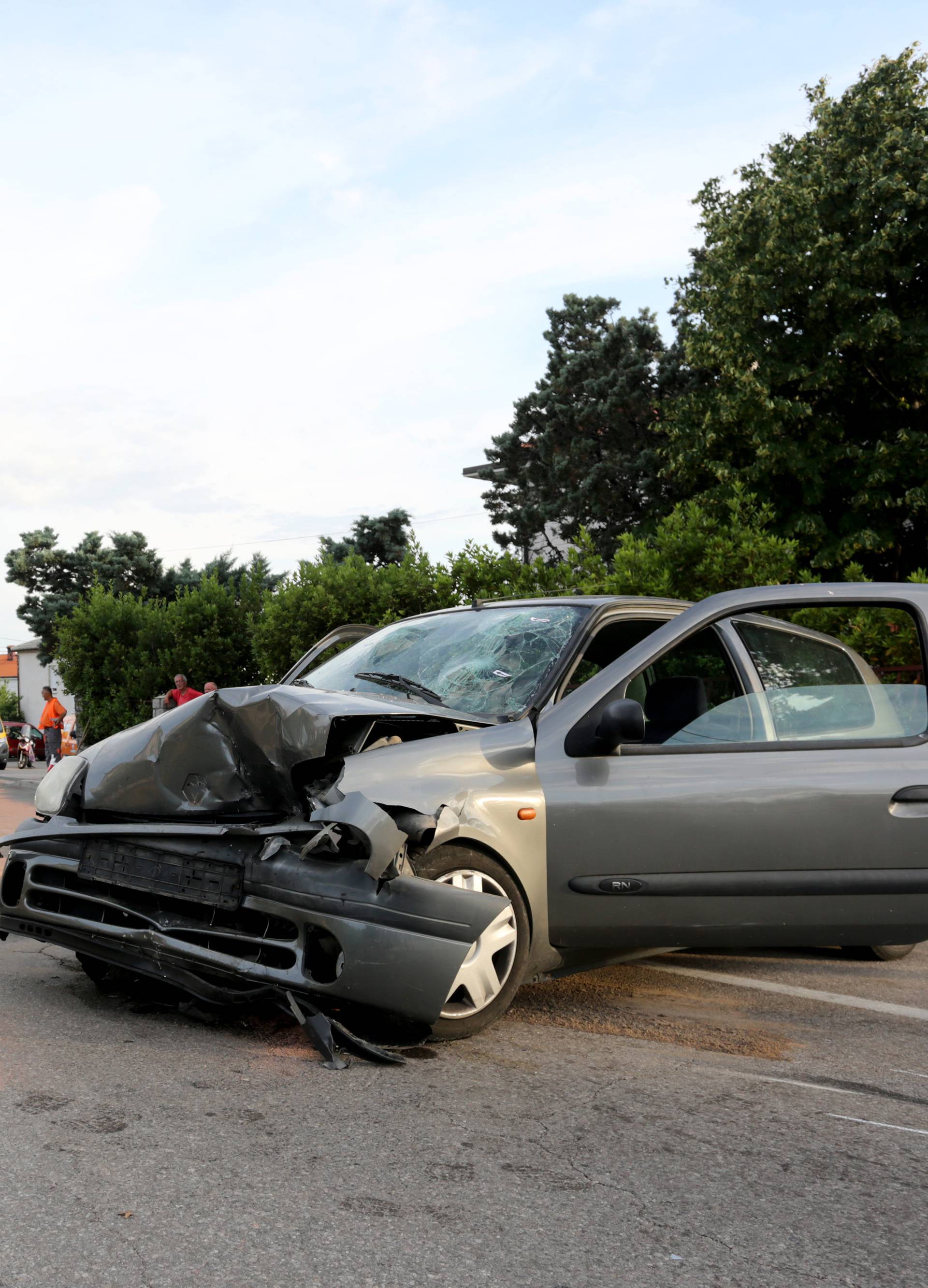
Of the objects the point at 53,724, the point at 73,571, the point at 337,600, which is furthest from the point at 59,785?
the point at 73,571

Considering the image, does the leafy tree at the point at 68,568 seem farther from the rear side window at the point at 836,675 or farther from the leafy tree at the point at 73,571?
the rear side window at the point at 836,675

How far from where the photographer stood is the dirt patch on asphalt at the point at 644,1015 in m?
4.41

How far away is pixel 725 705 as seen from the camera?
473cm

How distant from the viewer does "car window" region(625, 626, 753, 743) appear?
469cm

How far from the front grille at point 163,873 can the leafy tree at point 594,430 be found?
2385cm

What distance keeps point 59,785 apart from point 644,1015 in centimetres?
251

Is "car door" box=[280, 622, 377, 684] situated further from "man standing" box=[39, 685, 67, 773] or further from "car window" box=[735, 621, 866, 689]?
"man standing" box=[39, 685, 67, 773]

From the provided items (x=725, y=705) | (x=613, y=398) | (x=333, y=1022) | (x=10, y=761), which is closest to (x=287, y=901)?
(x=333, y=1022)

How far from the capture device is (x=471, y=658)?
208 inches

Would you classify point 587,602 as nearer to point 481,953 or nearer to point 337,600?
point 481,953

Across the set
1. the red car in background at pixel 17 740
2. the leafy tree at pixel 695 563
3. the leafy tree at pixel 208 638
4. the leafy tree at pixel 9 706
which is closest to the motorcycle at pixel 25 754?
the red car in background at pixel 17 740

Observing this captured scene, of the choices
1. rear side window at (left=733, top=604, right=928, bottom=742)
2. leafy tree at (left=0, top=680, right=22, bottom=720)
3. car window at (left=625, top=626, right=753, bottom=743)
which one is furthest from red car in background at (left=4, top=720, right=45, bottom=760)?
leafy tree at (left=0, top=680, right=22, bottom=720)

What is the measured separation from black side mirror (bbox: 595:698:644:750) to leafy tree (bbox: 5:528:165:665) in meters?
48.5

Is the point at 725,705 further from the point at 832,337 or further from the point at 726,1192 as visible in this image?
the point at 832,337
